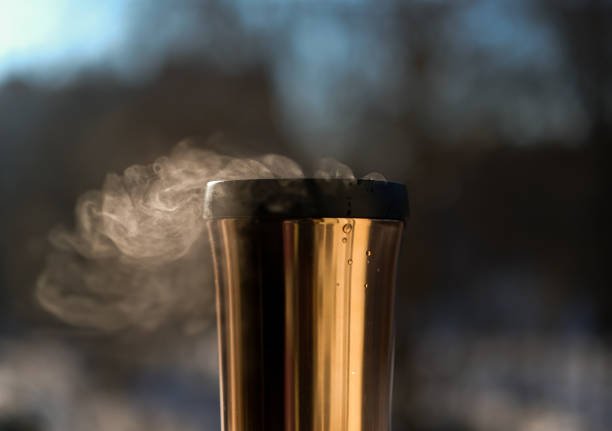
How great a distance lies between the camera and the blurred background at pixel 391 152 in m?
1.57

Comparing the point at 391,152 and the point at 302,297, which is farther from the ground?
the point at 391,152

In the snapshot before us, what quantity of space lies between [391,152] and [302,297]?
1.20 m

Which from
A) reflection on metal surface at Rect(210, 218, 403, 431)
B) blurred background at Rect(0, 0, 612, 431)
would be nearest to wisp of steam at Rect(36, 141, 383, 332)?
blurred background at Rect(0, 0, 612, 431)

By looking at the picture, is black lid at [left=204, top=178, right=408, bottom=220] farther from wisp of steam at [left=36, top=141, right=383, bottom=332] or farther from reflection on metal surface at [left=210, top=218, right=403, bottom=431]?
wisp of steam at [left=36, top=141, right=383, bottom=332]

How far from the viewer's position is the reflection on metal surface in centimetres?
43

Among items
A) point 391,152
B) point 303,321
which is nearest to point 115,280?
A: point 391,152

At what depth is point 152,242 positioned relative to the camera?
35.4 inches

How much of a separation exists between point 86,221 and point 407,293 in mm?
867

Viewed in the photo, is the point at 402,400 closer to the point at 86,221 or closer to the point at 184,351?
the point at 184,351

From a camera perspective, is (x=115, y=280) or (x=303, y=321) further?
(x=115, y=280)

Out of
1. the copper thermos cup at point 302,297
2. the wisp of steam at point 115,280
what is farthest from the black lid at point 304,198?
the wisp of steam at point 115,280

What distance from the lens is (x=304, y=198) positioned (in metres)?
0.42

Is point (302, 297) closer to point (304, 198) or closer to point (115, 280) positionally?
point (304, 198)

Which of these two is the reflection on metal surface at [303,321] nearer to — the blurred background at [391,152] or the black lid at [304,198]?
the black lid at [304,198]
